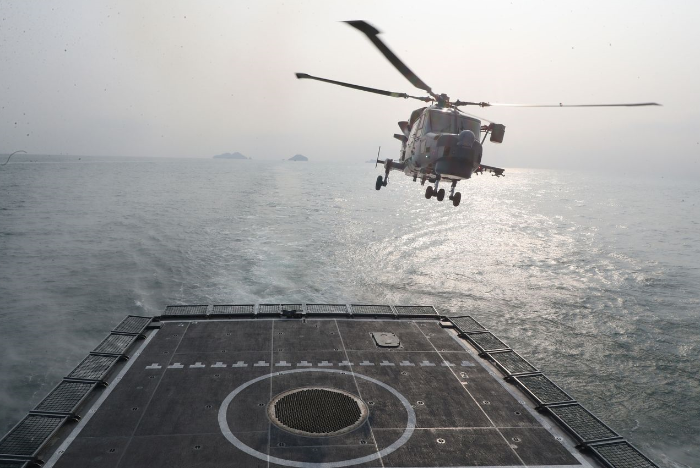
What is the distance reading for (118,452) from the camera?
46.5 ft

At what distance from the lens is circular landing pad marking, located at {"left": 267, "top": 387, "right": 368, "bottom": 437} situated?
1605 cm

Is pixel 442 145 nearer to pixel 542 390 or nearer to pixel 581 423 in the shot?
pixel 542 390

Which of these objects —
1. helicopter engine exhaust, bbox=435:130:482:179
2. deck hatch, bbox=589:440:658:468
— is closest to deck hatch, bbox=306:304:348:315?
helicopter engine exhaust, bbox=435:130:482:179

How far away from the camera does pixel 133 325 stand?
80.1 feet

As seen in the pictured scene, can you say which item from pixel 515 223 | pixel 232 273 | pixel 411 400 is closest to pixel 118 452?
pixel 411 400

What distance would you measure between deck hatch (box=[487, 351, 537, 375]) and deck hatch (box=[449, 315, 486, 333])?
10.9 ft

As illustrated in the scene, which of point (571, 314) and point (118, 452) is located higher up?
point (118, 452)

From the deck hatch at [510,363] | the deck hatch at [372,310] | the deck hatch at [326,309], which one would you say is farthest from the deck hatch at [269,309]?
the deck hatch at [510,363]

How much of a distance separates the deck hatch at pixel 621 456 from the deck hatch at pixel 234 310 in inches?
771

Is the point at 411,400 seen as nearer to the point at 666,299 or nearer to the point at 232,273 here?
the point at 232,273

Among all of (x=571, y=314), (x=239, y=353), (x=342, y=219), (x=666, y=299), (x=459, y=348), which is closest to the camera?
(x=239, y=353)

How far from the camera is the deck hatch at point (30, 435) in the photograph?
537 inches

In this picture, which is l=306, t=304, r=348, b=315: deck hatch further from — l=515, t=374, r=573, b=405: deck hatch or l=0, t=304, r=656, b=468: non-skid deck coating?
l=515, t=374, r=573, b=405: deck hatch

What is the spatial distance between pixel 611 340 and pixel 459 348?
22242 millimetres
